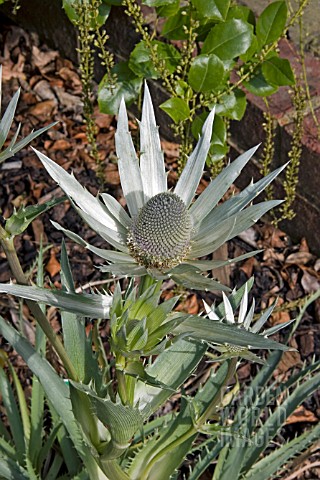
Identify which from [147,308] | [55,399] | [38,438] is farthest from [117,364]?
[38,438]

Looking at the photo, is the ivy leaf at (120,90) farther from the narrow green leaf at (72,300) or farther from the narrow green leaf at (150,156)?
the narrow green leaf at (72,300)

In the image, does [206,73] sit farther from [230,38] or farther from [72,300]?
[72,300]

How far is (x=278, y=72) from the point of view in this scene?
7.38 feet

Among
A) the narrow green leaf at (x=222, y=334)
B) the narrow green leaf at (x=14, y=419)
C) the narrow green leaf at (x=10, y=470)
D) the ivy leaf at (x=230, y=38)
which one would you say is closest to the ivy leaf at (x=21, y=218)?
the narrow green leaf at (x=222, y=334)

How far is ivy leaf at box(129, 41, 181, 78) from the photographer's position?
2316 millimetres

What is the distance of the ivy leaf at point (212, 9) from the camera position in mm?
2113

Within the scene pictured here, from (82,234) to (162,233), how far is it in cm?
153

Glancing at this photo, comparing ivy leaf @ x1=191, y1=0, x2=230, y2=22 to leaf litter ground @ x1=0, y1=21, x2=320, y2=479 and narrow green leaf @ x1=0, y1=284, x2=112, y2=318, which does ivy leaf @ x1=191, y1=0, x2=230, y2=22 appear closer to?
leaf litter ground @ x1=0, y1=21, x2=320, y2=479

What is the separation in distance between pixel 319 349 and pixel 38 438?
1.05 metres

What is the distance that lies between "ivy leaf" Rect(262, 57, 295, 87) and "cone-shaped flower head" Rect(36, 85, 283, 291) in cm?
110

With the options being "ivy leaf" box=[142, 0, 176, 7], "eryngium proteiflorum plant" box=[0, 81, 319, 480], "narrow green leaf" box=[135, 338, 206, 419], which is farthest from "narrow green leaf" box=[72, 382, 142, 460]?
"ivy leaf" box=[142, 0, 176, 7]

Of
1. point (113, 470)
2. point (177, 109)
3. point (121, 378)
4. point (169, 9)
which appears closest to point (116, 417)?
point (121, 378)

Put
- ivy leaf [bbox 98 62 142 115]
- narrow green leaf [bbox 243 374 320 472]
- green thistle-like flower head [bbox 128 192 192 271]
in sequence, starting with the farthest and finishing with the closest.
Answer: ivy leaf [bbox 98 62 142 115]
narrow green leaf [bbox 243 374 320 472]
green thistle-like flower head [bbox 128 192 192 271]

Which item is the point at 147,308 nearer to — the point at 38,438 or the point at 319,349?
the point at 38,438
